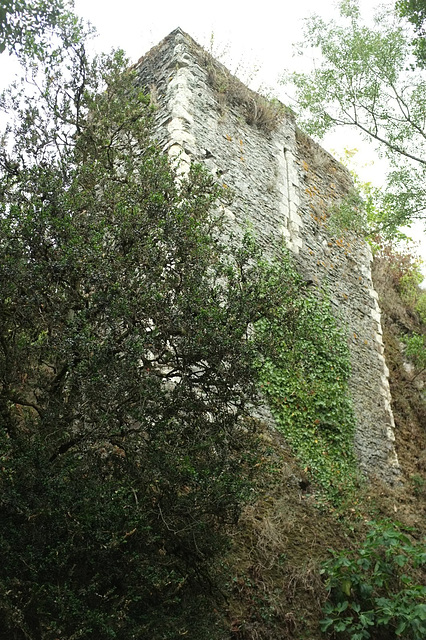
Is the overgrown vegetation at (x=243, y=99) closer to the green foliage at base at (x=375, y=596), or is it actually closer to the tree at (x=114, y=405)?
the tree at (x=114, y=405)

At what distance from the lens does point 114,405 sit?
4145 mm

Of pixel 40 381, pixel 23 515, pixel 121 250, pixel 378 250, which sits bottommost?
pixel 23 515

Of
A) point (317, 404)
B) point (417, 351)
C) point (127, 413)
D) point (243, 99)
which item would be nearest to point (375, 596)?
point (317, 404)

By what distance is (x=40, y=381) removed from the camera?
4.33 meters

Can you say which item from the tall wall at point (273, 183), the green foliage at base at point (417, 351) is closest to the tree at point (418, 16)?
the tall wall at point (273, 183)

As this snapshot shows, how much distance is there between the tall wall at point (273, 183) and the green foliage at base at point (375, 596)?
8.16 ft

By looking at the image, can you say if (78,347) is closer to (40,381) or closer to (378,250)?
(40,381)

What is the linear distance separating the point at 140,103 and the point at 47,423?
3.72 m

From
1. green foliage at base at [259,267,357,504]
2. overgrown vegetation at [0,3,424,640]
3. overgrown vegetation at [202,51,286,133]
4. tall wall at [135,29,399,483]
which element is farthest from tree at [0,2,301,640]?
overgrown vegetation at [202,51,286,133]

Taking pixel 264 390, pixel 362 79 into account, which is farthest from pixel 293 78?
pixel 264 390

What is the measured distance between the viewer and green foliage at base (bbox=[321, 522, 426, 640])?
502cm

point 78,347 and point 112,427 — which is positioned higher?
point 78,347

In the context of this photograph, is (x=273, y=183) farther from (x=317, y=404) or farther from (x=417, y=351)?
(x=417, y=351)

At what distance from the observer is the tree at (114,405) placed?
3.62 metres
